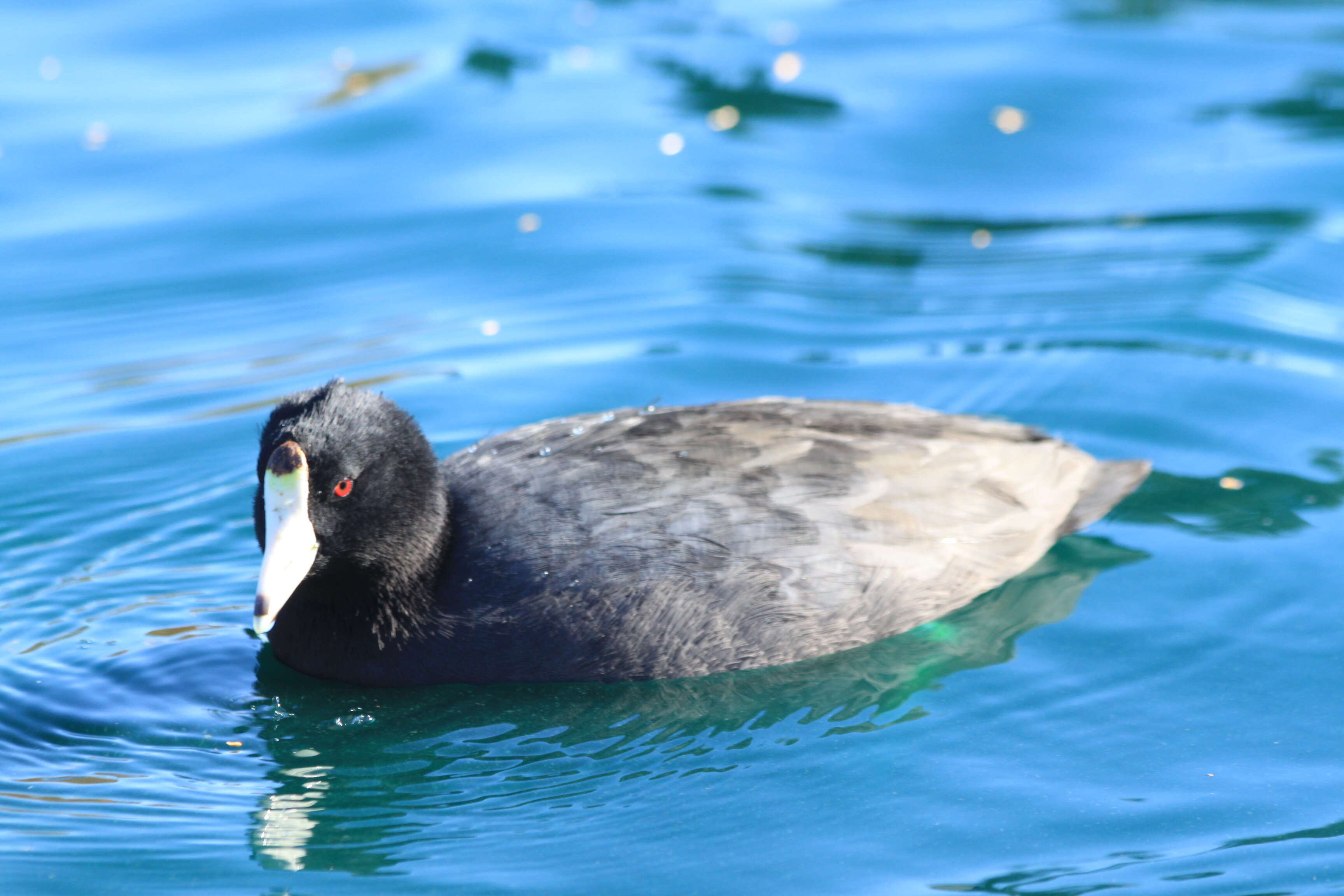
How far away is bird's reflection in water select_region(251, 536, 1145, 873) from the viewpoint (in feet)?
15.4

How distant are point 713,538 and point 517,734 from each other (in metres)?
0.89

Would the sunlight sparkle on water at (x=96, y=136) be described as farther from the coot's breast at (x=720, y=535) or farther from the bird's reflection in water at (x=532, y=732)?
the bird's reflection in water at (x=532, y=732)

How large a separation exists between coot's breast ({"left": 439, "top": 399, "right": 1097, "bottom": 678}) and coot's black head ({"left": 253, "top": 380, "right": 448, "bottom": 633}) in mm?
178

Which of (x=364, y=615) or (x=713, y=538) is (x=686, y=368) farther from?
(x=364, y=615)

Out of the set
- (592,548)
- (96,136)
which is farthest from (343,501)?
(96,136)

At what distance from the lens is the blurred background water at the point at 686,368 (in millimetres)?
4629

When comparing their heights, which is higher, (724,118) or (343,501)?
(724,118)

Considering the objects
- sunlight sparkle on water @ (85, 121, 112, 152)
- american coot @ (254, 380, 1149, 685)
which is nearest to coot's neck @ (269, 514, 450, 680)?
american coot @ (254, 380, 1149, 685)

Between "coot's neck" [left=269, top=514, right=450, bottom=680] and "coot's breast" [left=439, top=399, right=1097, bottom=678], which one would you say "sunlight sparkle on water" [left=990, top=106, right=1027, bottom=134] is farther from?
"coot's neck" [left=269, top=514, right=450, bottom=680]

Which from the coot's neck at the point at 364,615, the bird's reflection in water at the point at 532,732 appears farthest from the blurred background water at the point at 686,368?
the coot's neck at the point at 364,615

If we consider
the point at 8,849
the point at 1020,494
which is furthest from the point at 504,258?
the point at 8,849

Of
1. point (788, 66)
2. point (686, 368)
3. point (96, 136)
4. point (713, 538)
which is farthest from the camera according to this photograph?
point (788, 66)

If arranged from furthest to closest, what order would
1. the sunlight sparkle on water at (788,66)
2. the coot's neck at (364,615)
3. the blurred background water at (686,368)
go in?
the sunlight sparkle on water at (788,66) → the coot's neck at (364,615) → the blurred background water at (686,368)

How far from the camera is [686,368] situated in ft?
25.1
